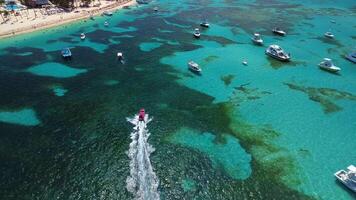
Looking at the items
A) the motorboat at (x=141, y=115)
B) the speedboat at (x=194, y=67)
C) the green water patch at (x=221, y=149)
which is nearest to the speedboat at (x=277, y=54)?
the speedboat at (x=194, y=67)

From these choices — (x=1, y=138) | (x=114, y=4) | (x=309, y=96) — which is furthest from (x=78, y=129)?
(x=114, y=4)

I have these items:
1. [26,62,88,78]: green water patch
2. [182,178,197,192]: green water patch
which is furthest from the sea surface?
[26,62,88,78]: green water patch

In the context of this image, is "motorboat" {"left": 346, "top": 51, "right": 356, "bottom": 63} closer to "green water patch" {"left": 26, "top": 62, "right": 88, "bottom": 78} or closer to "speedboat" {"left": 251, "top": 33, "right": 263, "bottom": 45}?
"speedboat" {"left": 251, "top": 33, "right": 263, "bottom": 45}

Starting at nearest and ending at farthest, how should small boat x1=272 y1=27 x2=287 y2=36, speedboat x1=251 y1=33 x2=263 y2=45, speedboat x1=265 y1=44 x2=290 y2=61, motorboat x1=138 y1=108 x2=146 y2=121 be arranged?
motorboat x1=138 y1=108 x2=146 y2=121, speedboat x1=265 y1=44 x2=290 y2=61, speedboat x1=251 y1=33 x2=263 y2=45, small boat x1=272 y1=27 x2=287 y2=36

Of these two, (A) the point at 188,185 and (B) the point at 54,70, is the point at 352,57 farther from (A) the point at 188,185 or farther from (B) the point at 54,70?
(B) the point at 54,70

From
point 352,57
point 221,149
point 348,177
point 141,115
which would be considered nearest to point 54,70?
point 141,115

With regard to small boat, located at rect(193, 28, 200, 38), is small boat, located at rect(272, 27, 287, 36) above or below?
below

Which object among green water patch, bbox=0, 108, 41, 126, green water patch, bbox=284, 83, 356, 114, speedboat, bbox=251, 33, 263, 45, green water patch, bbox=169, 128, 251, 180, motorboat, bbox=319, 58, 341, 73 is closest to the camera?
green water patch, bbox=169, 128, 251, 180

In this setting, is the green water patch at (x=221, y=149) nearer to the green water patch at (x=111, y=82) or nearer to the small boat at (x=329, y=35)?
the green water patch at (x=111, y=82)
